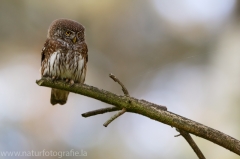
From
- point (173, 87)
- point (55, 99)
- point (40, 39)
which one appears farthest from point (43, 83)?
point (173, 87)

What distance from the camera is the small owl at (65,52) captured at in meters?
3.75

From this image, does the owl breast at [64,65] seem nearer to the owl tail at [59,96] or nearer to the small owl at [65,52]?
the small owl at [65,52]

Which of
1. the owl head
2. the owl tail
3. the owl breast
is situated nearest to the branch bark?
the owl breast

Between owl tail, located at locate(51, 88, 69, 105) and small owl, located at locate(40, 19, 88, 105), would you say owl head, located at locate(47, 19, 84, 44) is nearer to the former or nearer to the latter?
small owl, located at locate(40, 19, 88, 105)

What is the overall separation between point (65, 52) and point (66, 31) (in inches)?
9.3

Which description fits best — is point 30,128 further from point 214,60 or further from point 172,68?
point 214,60

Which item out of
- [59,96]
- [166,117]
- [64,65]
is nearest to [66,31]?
[64,65]

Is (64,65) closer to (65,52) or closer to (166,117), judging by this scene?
(65,52)

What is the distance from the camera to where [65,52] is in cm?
380

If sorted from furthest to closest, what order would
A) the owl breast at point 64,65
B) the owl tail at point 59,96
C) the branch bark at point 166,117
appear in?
the owl tail at point 59,96
the owl breast at point 64,65
the branch bark at point 166,117

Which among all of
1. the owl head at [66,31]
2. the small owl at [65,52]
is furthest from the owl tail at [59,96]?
the owl head at [66,31]

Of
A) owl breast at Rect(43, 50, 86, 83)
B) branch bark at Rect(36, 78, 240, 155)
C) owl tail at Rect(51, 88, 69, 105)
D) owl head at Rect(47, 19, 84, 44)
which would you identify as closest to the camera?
branch bark at Rect(36, 78, 240, 155)

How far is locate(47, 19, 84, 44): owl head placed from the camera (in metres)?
3.89

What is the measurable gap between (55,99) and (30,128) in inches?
148
